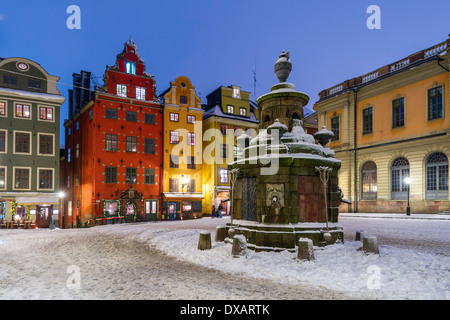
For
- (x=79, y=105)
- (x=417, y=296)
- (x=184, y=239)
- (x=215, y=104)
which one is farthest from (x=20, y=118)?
(x=417, y=296)

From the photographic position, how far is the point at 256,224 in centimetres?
1103

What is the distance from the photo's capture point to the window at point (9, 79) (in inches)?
1122

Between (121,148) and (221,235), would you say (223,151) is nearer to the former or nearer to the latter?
(121,148)

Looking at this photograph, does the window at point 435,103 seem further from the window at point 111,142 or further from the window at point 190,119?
the window at point 111,142

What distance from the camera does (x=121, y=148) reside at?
31734 millimetres

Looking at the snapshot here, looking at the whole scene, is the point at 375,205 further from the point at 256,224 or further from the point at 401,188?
the point at 256,224

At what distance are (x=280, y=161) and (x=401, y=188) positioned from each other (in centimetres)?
2441

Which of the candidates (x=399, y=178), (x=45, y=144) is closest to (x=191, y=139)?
(x=45, y=144)

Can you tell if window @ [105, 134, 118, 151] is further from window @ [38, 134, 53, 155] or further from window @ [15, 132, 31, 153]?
window @ [15, 132, 31, 153]

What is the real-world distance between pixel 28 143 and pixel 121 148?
798 cm

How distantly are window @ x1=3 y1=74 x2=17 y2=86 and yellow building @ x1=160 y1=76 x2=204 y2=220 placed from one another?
535 inches

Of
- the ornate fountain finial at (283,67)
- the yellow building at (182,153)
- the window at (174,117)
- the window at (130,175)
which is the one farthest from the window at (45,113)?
the ornate fountain finial at (283,67)

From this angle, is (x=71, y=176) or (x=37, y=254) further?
(x=71, y=176)

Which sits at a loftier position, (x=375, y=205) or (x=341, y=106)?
(x=341, y=106)
